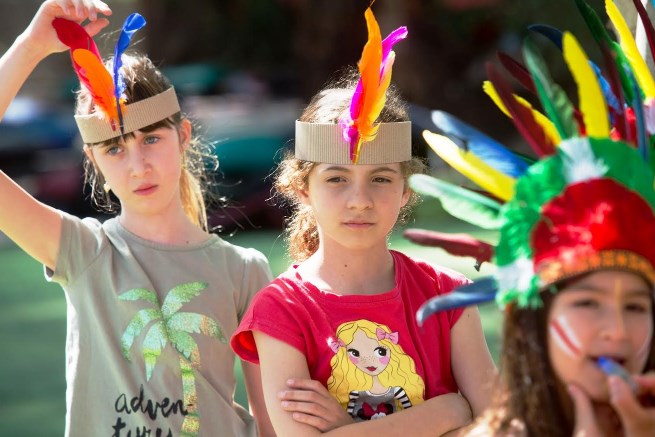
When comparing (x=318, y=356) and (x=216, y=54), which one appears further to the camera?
(x=216, y=54)

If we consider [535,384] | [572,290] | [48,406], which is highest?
[48,406]

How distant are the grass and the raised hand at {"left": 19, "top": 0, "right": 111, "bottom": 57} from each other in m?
2.28

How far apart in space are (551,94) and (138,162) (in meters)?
1.69

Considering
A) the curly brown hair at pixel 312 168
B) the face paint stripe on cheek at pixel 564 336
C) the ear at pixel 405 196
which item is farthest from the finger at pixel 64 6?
the face paint stripe on cheek at pixel 564 336

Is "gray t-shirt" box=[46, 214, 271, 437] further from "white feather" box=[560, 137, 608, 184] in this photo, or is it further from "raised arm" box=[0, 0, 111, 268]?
"white feather" box=[560, 137, 608, 184]

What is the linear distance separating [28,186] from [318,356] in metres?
11.8

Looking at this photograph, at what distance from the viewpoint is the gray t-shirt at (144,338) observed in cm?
343

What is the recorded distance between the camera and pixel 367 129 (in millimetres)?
3064

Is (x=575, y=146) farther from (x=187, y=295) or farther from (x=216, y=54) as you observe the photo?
(x=216, y=54)

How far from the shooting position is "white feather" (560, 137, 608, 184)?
7.08ft

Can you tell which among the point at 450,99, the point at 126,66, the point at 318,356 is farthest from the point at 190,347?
the point at 450,99

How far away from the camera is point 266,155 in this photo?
1329 cm

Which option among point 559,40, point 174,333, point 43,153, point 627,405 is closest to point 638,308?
point 627,405

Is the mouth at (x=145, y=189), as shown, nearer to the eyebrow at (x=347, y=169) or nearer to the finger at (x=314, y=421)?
the eyebrow at (x=347, y=169)
